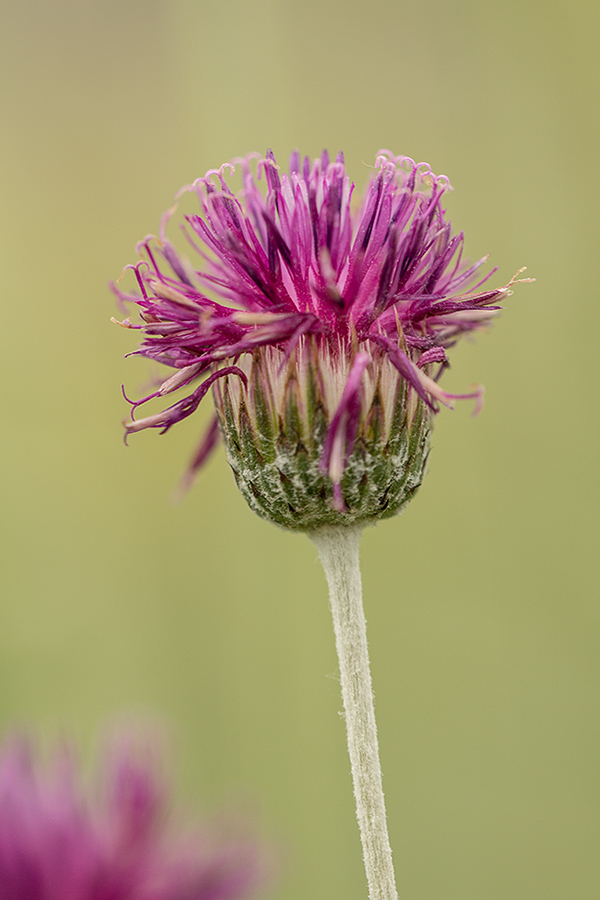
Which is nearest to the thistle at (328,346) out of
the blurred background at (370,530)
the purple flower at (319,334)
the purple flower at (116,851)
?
the purple flower at (319,334)

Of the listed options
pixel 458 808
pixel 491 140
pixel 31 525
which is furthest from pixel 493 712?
pixel 491 140

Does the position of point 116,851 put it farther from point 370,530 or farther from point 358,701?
point 370,530

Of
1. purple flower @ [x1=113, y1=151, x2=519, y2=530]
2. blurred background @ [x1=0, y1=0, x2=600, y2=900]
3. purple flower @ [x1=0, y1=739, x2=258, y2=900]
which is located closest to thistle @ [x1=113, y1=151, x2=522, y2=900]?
purple flower @ [x1=113, y1=151, x2=519, y2=530]

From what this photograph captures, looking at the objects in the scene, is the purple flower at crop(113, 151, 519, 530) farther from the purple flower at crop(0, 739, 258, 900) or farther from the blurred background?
the blurred background

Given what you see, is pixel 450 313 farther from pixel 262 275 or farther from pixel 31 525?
pixel 31 525

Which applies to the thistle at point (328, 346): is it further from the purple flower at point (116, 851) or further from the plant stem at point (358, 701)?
the purple flower at point (116, 851)
